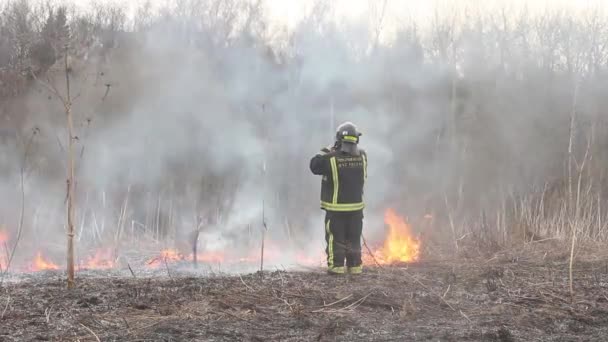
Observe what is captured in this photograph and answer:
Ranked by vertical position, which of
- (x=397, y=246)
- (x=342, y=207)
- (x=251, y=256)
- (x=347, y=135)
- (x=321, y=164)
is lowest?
(x=251, y=256)

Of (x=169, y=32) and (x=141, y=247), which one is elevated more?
(x=169, y=32)

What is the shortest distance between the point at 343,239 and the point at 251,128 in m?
4.92

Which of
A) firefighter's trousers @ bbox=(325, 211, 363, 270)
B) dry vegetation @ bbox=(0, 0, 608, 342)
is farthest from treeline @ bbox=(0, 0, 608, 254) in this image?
firefighter's trousers @ bbox=(325, 211, 363, 270)

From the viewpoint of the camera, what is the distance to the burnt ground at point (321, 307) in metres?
3.99

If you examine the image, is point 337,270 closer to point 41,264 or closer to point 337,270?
point 337,270

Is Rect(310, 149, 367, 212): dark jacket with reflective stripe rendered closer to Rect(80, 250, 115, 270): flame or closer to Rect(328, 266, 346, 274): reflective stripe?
Rect(328, 266, 346, 274): reflective stripe

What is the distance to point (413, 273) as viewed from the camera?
6469 millimetres

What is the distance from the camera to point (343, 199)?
6.58 meters

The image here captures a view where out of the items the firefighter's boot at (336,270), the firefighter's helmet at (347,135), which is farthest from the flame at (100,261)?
the firefighter's helmet at (347,135)

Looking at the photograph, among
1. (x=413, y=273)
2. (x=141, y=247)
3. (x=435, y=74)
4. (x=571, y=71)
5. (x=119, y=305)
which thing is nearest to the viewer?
(x=119, y=305)

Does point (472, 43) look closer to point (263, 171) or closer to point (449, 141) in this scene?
point (449, 141)

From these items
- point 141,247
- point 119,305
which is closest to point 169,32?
point 141,247

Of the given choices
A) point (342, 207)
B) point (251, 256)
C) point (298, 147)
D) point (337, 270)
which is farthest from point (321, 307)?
point (298, 147)

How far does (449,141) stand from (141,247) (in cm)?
747
